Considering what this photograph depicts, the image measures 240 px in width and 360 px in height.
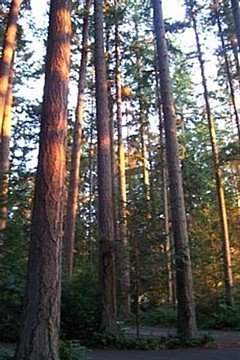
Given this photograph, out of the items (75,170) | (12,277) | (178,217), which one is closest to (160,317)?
(75,170)

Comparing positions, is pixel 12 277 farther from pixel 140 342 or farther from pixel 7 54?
pixel 7 54

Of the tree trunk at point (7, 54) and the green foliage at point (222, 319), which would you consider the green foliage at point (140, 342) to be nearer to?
the green foliage at point (222, 319)

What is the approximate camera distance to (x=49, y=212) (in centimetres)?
611

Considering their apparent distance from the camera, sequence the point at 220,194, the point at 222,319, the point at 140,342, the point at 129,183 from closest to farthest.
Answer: the point at 140,342
the point at 222,319
the point at 220,194
the point at 129,183

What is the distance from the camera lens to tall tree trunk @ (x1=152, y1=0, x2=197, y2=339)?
10.5 metres

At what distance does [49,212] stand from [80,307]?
5897 mm

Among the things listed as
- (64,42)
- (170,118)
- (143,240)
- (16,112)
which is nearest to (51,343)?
(64,42)

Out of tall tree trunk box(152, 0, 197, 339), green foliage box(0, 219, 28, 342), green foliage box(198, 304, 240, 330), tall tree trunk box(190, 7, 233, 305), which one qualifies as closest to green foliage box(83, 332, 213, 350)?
tall tree trunk box(152, 0, 197, 339)

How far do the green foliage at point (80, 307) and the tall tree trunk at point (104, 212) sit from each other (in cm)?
46

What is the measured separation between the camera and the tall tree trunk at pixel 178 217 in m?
10.5

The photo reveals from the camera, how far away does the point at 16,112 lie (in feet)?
80.4

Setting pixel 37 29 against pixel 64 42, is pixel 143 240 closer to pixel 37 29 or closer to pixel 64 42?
pixel 64 42

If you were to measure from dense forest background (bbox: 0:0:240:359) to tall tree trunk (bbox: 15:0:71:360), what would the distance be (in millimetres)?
310

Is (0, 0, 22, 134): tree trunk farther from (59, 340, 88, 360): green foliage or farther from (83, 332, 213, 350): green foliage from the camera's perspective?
(59, 340, 88, 360): green foliage
